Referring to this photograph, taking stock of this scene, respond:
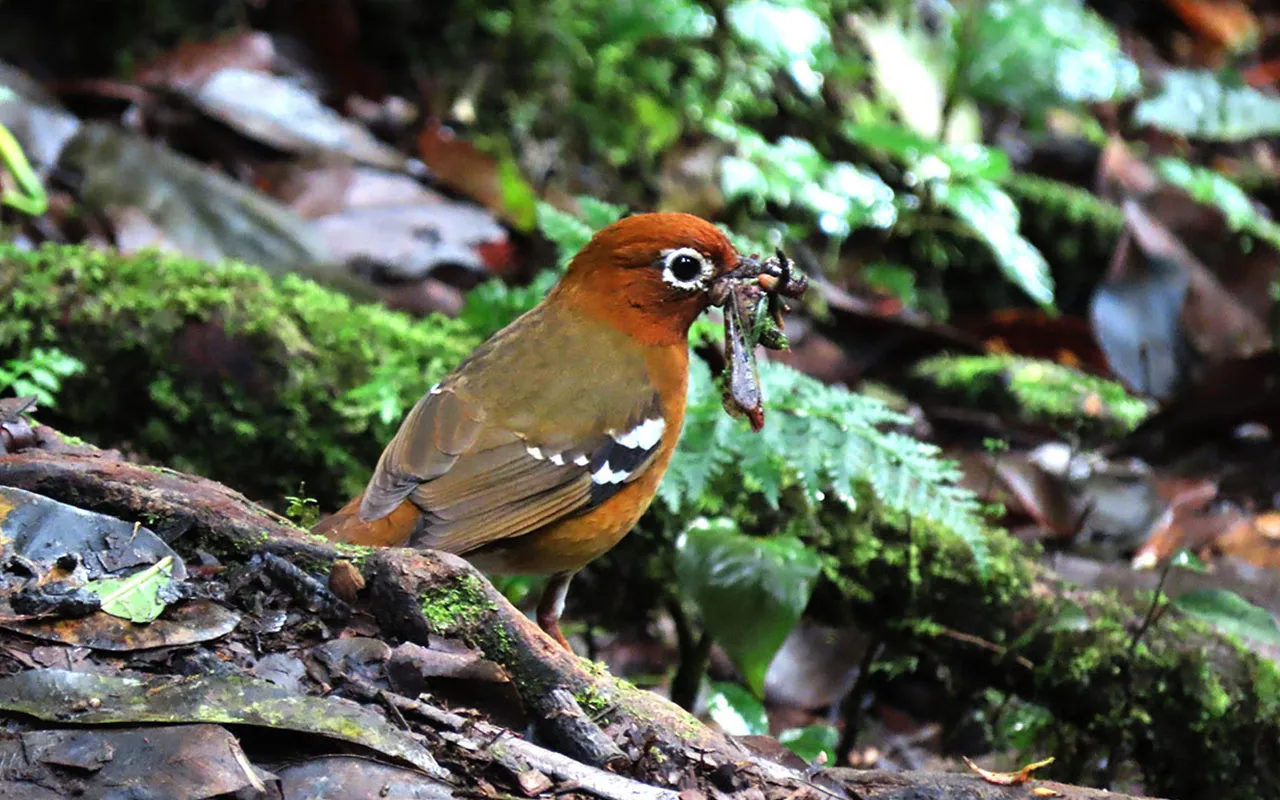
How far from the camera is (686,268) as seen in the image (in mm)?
3389

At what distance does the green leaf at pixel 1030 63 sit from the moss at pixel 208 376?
4.08 meters

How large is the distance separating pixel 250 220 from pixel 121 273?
46.5 inches

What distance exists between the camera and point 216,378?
12.6 feet

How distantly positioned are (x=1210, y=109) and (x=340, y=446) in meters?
6.67

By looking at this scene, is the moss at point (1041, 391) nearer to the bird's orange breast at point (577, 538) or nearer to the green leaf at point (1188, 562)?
the green leaf at point (1188, 562)

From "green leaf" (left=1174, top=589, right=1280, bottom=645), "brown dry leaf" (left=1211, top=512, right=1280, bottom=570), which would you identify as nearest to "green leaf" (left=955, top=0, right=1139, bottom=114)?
"brown dry leaf" (left=1211, top=512, right=1280, bottom=570)

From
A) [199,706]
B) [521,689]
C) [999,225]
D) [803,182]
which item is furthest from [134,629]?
[999,225]

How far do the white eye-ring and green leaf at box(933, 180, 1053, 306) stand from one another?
2264 millimetres

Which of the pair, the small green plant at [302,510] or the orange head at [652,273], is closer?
the small green plant at [302,510]

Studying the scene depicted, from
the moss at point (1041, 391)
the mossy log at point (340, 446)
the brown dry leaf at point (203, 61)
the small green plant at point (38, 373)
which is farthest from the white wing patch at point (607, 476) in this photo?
the brown dry leaf at point (203, 61)

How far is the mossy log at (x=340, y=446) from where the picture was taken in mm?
3572

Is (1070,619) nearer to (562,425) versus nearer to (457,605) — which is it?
(562,425)

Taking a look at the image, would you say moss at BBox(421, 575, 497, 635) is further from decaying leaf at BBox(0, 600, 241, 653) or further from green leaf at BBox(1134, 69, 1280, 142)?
green leaf at BBox(1134, 69, 1280, 142)

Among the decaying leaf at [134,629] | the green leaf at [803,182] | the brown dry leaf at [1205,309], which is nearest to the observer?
the decaying leaf at [134,629]
